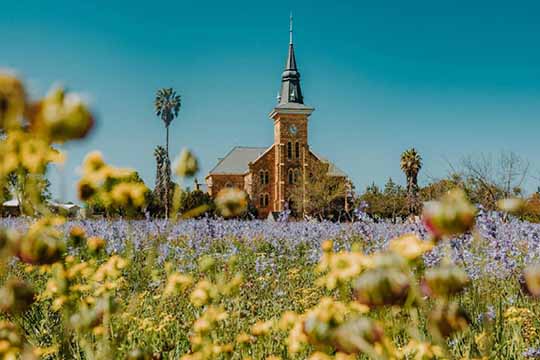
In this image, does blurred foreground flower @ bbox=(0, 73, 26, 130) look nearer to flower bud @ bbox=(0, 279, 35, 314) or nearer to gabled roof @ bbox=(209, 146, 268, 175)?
flower bud @ bbox=(0, 279, 35, 314)

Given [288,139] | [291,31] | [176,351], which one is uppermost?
[291,31]

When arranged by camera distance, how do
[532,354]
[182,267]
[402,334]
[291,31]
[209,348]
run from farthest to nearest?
1. [291,31]
2. [182,267]
3. [402,334]
4. [532,354]
5. [209,348]

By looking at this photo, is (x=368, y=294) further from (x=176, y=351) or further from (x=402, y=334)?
(x=402, y=334)

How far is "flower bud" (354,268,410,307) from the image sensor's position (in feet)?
2.77

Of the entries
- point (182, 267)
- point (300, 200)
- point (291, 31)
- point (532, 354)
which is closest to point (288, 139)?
point (300, 200)

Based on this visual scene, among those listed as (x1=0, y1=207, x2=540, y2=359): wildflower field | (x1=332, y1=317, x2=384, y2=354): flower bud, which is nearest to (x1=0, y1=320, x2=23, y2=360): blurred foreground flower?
(x1=0, y1=207, x2=540, y2=359): wildflower field

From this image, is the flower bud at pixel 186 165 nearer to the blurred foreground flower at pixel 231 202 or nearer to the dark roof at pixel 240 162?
the blurred foreground flower at pixel 231 202

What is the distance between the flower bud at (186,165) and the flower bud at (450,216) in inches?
21.7

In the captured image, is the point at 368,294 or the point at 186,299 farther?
the point at 186,299

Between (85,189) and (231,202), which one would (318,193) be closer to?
(231,202)

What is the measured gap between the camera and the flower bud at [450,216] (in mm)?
876

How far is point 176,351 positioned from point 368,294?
8.37 feet

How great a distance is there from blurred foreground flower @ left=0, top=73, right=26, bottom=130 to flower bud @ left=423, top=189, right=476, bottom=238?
24.4 inches

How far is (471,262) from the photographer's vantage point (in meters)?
5.02
